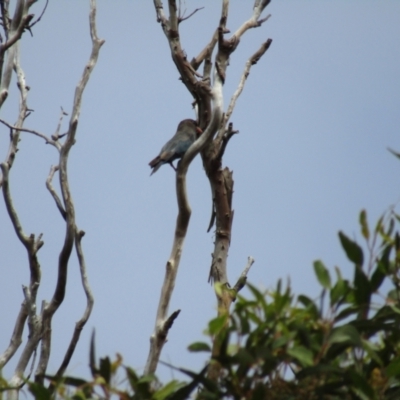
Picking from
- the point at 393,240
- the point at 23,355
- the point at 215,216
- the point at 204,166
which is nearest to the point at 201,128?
the point at 204,166

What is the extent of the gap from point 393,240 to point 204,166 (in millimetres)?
3379

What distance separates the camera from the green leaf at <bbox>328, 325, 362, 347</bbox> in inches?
46.5

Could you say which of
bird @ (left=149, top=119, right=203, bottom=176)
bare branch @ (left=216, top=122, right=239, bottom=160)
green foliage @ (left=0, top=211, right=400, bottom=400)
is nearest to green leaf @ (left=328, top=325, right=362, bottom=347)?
green foliage @ (left=0, top=211, right=400, bottom=400)

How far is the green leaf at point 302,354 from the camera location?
115 centimetres

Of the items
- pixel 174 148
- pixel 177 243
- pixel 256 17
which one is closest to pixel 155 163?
pixel 174 148

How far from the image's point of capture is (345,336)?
1.18 metres

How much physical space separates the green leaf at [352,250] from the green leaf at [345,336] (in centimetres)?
15

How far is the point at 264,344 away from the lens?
47.3 inches

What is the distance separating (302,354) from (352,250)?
24 centimetres

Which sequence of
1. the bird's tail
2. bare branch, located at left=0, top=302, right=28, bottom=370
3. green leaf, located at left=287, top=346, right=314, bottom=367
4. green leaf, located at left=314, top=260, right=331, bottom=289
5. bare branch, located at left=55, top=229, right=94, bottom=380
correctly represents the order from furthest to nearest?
the bird's tail → bare branch, located at left=0, top=302, right=28, bottom=370 → bare branch, located at left=55, top=229, right=94, bottom=380 → green leaf, located at left=314, top=260, right=331, bottom=289 → green leaf, located at left=287, top=346, right=314, bottom=367

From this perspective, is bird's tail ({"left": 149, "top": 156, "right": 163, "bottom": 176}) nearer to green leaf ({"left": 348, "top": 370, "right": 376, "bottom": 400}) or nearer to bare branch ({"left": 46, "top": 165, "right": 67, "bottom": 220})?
→ bare branch ({"left": 46, "top": 165, "right": 67, "bottom": 220})

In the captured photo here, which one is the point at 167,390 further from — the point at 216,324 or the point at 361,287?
the point at 361,287

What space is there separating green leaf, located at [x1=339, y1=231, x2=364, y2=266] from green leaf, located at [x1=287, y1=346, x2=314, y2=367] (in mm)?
216

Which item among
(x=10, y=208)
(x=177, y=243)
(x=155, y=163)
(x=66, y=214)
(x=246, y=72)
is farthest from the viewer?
(x=155, y=163)
